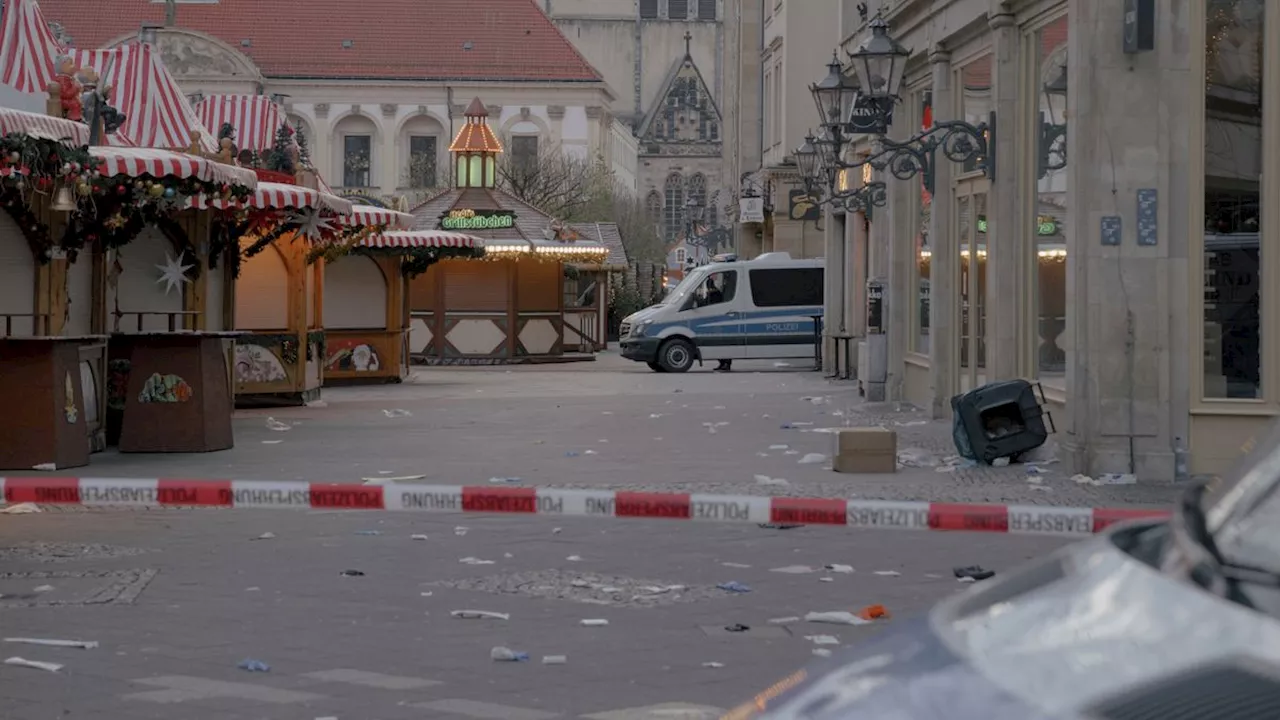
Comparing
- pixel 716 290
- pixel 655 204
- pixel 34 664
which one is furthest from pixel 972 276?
pixel 655 204

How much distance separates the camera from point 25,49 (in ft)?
61.6

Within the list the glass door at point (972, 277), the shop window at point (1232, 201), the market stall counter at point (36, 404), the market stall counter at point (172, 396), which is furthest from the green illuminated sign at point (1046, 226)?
the market stall counter at point (36, 404)

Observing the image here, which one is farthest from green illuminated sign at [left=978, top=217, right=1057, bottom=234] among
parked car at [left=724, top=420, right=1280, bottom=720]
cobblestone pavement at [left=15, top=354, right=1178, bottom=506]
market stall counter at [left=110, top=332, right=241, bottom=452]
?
parked car at [left=724, top=420, right=1280, bottom=720]

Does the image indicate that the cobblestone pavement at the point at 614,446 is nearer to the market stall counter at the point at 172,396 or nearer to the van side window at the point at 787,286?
the market stall counter at the point at 172,396

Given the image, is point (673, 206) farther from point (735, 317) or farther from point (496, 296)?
point (735, 317)

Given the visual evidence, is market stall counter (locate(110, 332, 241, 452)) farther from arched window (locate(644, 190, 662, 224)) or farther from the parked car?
arched window (locate(644, 190, 662, 224))

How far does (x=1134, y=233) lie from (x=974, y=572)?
5151mm

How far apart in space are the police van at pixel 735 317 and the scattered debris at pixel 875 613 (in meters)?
31.4

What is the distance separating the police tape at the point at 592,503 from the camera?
868 centimetres

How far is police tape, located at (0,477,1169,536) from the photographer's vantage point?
8680 mm

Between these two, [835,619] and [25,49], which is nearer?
[835,619]

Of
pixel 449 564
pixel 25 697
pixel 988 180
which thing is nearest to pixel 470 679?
pixel 25 697

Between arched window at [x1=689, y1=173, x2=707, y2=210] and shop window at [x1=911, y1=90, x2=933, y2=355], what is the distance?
98371mm

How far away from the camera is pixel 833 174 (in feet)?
86.4
